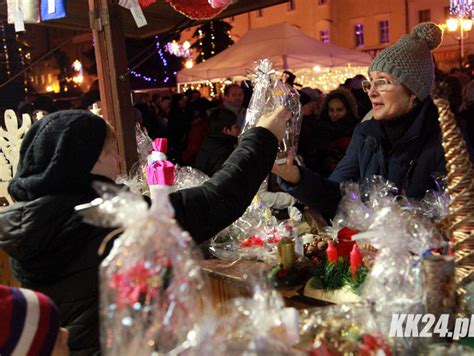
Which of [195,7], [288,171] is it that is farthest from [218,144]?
[288,171]

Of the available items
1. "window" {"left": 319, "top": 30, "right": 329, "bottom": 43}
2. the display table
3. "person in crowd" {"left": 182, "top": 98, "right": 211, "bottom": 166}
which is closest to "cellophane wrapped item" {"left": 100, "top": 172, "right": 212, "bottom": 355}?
the display table

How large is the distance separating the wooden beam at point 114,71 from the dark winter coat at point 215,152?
1430 millimetres

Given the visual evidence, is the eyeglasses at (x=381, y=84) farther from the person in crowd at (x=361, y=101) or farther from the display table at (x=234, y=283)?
the person in crowd at (x=361, y=101)

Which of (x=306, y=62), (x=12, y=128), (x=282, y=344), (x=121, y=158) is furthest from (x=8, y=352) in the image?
(x=306, y=62)

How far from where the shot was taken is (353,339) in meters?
1.19

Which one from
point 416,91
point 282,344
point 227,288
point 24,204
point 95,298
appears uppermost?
point 416,91

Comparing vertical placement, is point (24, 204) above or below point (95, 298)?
above

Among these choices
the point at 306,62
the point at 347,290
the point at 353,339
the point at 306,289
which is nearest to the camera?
the point at 353,339

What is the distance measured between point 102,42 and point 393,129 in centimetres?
194

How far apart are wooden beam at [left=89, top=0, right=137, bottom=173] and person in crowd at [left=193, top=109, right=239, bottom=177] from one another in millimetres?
1439

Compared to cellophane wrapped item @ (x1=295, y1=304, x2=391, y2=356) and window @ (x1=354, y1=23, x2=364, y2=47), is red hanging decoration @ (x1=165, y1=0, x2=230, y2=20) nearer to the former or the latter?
cellophane wrapped item @ (x1=295, y1=304, x2=391, y2=356)

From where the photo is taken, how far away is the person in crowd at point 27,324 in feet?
4.04

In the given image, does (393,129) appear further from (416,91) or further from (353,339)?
(353,339)

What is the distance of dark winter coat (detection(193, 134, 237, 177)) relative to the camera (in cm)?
496
